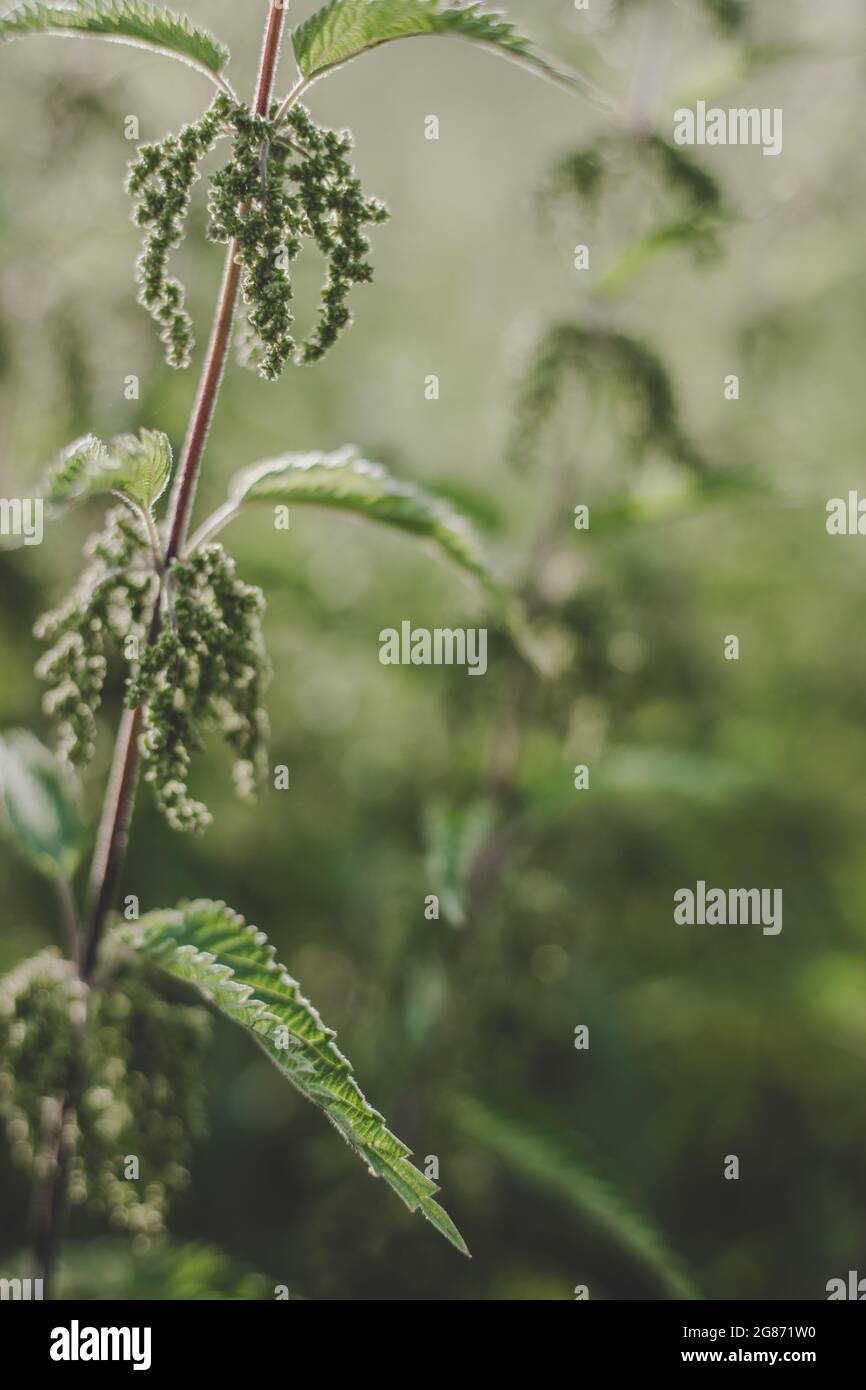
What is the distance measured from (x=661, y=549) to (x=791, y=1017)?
1.88 m

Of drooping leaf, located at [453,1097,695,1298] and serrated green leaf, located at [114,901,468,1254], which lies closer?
serrated green leaf, located at [114,901,468,1254]

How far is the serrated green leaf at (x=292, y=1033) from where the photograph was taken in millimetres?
1103

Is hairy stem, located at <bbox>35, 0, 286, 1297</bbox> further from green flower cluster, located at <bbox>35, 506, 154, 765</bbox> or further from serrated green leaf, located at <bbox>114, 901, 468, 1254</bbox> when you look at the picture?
serrated green leaf, located at <bbox>114, 901, 468, 1254</bbox>

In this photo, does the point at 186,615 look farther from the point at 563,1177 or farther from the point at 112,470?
the point at 563,1177

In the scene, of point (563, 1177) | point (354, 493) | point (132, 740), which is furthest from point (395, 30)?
point (563, 1177)

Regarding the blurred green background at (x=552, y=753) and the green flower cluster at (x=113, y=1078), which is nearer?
the green flower cluster at (x=113, y=1078)

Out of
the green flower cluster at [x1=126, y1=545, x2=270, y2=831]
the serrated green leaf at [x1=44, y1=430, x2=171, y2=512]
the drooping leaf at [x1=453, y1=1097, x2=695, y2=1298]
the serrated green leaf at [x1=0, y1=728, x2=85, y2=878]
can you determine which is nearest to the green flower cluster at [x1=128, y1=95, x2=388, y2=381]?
the serrated green leaf at [x1=44, y1=430, x2=171, y2=512]

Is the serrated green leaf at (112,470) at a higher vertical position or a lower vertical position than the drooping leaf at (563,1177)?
higher

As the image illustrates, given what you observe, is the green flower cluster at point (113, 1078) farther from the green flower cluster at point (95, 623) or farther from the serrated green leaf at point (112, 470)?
the serrated green leaf at point (112, 470)

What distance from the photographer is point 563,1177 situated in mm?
2229

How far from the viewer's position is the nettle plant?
45.9 inches

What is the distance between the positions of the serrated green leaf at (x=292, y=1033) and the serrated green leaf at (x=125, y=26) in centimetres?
102

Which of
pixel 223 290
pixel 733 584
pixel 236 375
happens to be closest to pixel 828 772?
pixel 733 584

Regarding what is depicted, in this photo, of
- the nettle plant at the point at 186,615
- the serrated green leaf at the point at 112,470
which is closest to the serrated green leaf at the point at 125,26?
the nettle plant at the point at 186,615
